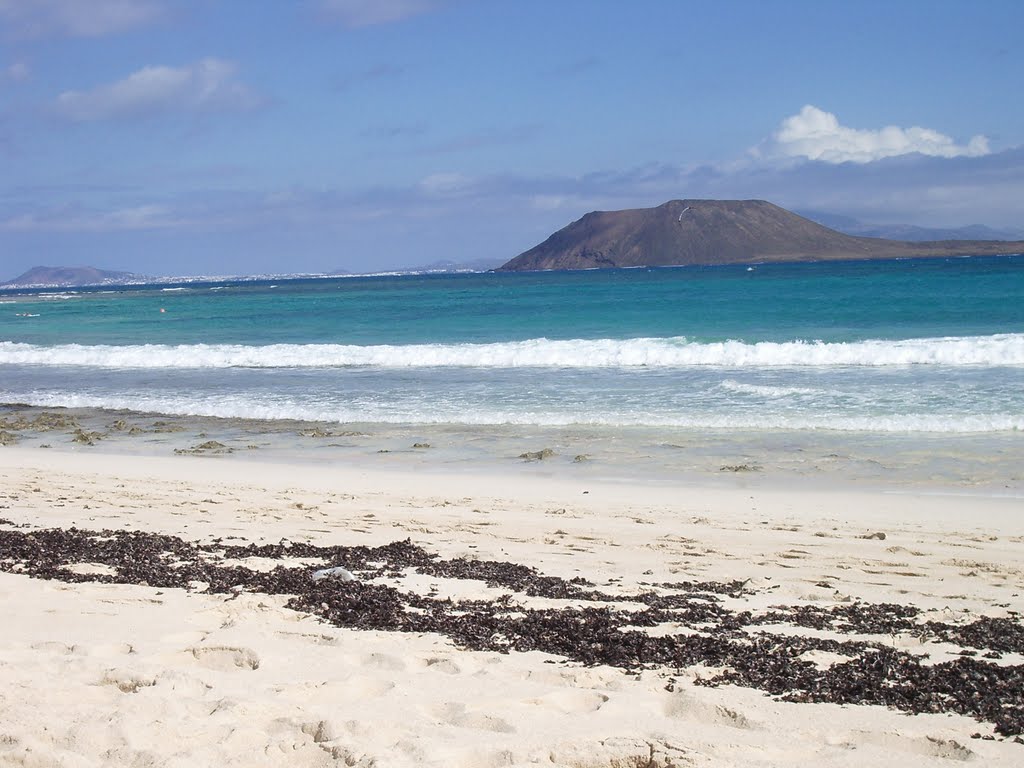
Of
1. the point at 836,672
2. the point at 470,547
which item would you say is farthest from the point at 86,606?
the point at 836,672

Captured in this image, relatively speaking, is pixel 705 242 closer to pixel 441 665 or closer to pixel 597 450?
pixel 597 450

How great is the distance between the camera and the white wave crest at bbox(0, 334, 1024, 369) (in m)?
20.3

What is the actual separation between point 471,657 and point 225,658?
1234 mm

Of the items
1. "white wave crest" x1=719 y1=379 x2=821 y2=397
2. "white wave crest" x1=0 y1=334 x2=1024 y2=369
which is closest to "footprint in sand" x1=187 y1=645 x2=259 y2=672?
"white wave crest" x1=719 y1=379 x2=821 y2=397

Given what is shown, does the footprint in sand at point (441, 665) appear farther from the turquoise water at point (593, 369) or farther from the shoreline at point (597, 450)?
the turquoise water at point (593, 369)

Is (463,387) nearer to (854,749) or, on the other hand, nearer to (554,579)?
(554,579)

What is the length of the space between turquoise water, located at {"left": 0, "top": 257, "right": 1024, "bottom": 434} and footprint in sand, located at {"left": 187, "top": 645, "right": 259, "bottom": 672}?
967 cm

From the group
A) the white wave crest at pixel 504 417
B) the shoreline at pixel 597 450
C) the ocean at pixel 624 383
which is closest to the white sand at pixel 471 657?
the shoreline at pixel 597 450

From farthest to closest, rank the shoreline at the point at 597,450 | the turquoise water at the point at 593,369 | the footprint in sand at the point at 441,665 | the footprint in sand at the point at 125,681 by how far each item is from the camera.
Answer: the turquoise water at the point at 593,369
the shoreline at the point at 597,450
the footprint in sand at the point at 441,665
the footprint in sand at the point at 125,681

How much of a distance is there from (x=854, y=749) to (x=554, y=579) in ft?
9.51

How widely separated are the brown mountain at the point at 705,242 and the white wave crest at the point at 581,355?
427ft

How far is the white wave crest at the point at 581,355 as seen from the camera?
2031 centimetres

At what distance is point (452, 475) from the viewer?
421 inches

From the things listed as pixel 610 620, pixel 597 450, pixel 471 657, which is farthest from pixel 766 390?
pixel 471 657
